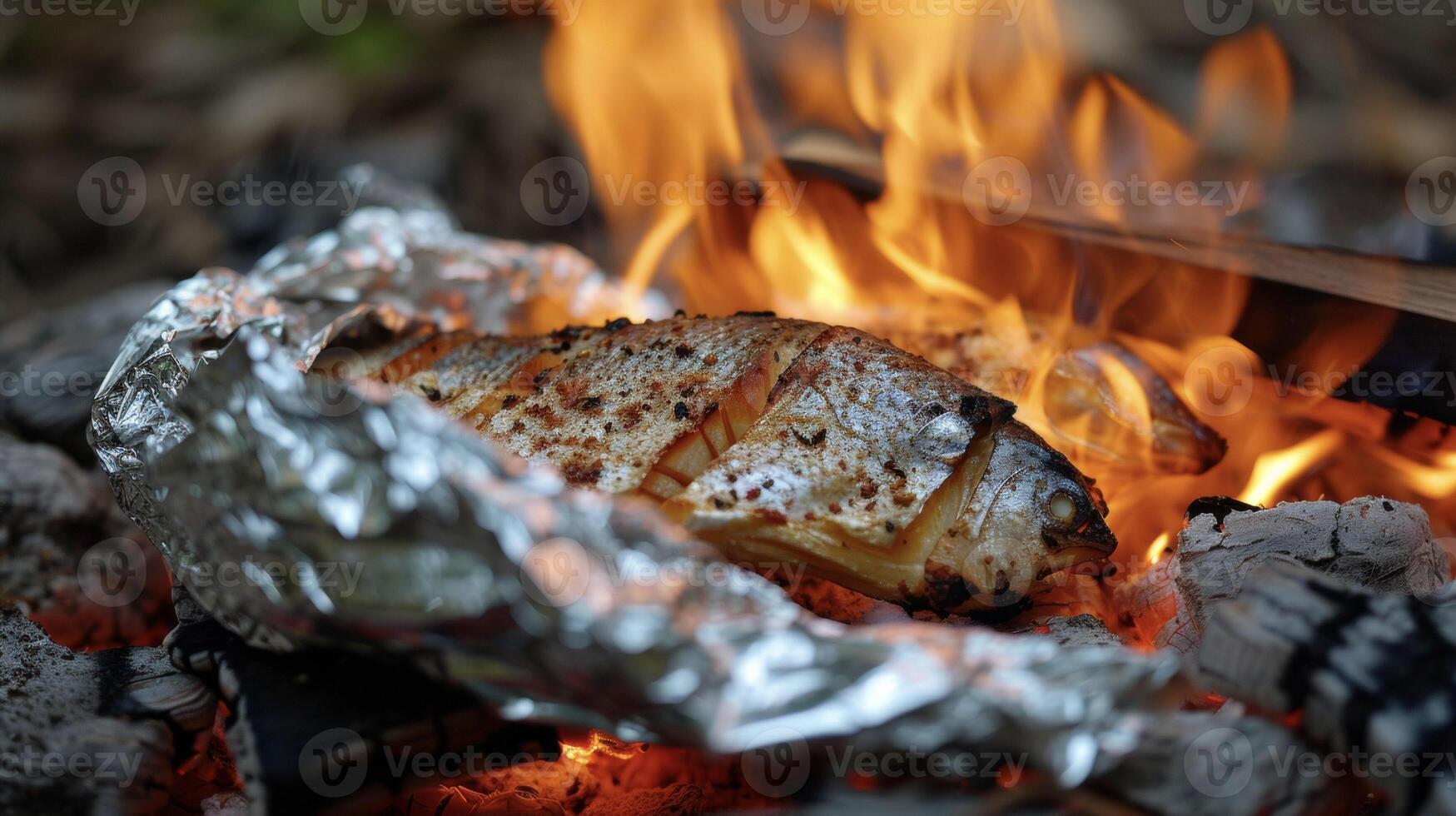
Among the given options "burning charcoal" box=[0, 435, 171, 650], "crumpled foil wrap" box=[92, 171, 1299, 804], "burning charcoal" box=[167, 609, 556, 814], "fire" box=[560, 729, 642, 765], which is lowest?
"burning charcoal" box=[0, 435, 171, 650]

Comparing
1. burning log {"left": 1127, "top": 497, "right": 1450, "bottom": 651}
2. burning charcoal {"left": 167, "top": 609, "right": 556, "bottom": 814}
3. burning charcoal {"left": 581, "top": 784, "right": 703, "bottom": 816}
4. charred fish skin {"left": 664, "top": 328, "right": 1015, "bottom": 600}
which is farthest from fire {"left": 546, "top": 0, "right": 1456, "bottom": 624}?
burning charcoal {"left": 167, "top": 609, "right": 556, "bottom": 814}

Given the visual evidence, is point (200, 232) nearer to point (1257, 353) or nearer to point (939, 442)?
point (939, 442)

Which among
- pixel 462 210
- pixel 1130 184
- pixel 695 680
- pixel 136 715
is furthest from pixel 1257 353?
pixel 462 210

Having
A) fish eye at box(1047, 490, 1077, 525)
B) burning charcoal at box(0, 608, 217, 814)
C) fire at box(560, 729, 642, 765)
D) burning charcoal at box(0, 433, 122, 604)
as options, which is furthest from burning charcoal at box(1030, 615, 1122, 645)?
burning charcoal at box(0, 433, 122, 604)

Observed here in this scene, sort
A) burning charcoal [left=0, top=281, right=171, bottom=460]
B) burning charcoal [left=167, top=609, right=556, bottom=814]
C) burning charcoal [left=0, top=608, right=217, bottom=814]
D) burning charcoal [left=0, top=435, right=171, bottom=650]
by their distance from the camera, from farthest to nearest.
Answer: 1. burning charcoal [left=0, top=281, right=171, bottom=460]
2. burning charcoal [left=0, top=435, right=171, bottom=650]
3. burning charcoal [left=0, top=608, right=217, bottom=814]
4. burning charcoal [left=167, top=609, right=556, bottom=814]

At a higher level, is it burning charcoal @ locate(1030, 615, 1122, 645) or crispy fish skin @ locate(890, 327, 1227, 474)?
crispy fish skin @ locate(890, 327, 1227, 474)

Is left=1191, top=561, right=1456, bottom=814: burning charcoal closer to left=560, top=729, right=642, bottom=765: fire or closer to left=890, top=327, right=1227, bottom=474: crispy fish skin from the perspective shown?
left=890, top=327, right=1227, bottom=474: crispy fish skin

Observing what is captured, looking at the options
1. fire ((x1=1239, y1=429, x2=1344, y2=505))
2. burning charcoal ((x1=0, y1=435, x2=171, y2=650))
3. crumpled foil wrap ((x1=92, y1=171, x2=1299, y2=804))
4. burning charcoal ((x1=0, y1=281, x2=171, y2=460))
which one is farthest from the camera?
burning charcoal ((x1=0, y1=281, x2=171, y2=460))

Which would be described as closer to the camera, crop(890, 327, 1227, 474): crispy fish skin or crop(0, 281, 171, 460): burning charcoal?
crop(890, 327, 1227, 474): crispy fish skin
